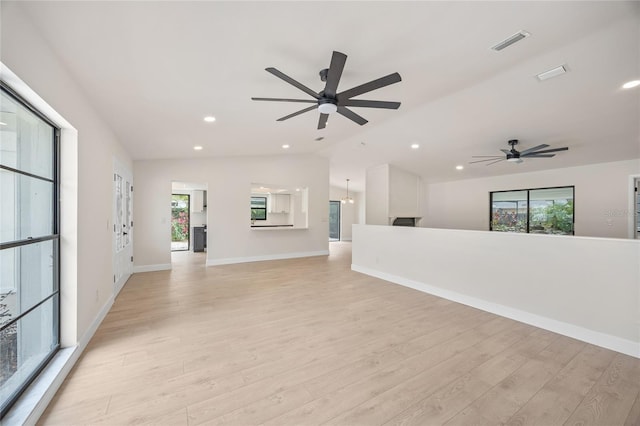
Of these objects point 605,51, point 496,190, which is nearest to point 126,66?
point 605,51

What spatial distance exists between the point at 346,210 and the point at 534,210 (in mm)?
7742

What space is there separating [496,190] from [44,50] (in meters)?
9.22

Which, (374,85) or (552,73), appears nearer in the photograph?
(374,85)

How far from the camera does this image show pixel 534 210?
7219mm

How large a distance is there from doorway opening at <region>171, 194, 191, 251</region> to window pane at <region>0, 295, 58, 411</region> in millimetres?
8046

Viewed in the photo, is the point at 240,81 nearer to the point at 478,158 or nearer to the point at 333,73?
the point at 333,73

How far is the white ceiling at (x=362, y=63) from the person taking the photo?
1911 mm

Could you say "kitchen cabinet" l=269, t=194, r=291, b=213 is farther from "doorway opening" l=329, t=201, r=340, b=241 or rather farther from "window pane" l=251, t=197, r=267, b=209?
"doorway opening" l=329, t=201, r=340, b=241

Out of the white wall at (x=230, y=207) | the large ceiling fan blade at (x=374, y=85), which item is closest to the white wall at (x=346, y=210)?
the white wall at (x=230, y=207)

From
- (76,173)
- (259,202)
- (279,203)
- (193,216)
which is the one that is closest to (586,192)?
(279,203)

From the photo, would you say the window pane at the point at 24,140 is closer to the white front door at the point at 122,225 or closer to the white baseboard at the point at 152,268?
the white front door at the point at 122,225

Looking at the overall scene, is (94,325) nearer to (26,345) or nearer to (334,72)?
(26,345)

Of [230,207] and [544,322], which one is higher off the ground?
[230,207]

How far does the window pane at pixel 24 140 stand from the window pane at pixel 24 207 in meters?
0.09
